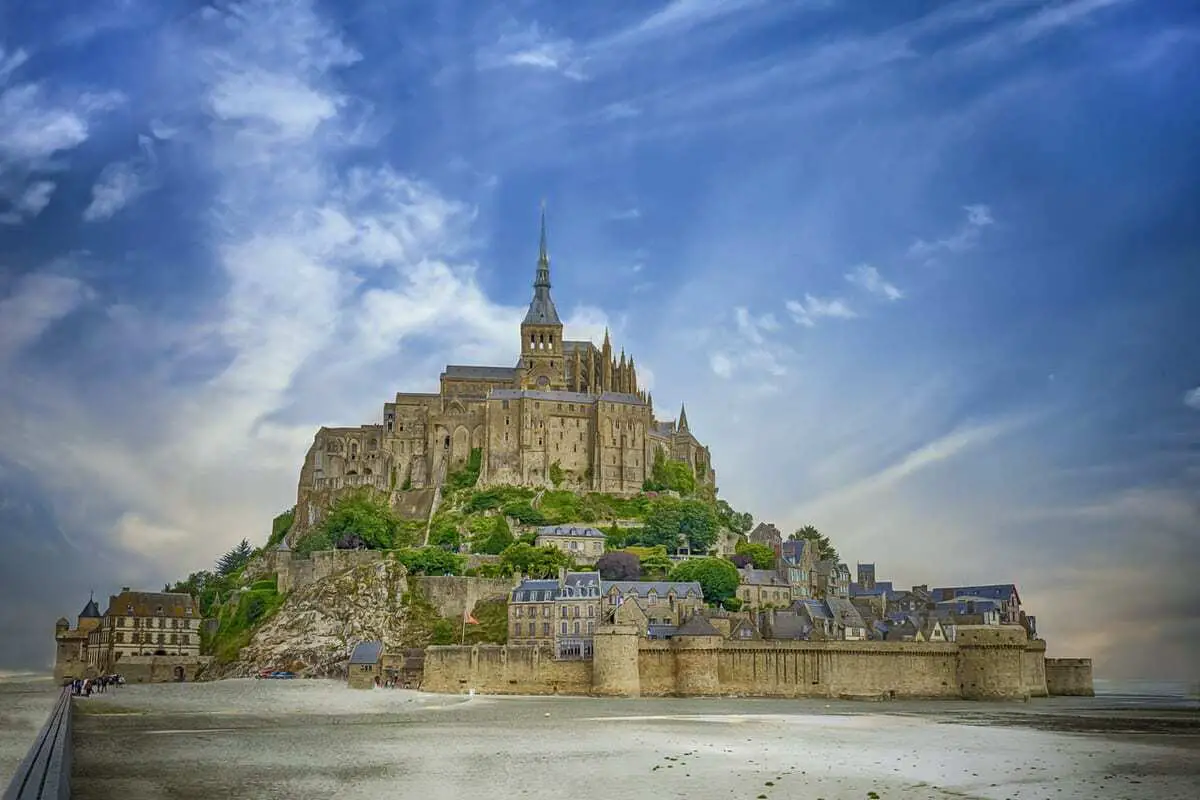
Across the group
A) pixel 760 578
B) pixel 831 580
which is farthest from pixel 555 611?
pixel 831 580

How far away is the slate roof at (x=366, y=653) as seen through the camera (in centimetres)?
6706

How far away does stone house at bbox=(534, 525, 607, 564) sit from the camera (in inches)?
3423

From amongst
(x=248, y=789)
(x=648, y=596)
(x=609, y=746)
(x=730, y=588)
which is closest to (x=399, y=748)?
(x=609, y=746)

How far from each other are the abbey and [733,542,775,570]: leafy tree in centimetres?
1295

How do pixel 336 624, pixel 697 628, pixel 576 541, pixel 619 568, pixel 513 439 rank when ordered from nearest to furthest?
pixel 697 628 < pixel 336 624 < pixel 619 568 < pixel 576 541 < pixel 513 439

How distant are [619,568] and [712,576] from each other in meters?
6.19

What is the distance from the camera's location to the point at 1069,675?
3142 inches

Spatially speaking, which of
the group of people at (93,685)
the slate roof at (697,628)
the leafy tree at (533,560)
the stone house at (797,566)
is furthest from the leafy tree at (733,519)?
the group of people at (93,685)

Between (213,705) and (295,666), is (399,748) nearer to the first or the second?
(213,705)

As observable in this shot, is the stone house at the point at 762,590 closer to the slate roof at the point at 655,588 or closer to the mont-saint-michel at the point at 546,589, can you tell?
the mont-saint-michel at the point at 546,589

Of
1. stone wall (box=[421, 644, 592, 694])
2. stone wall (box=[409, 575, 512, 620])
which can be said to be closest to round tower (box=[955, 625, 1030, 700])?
stone wall (box=[421, 644, 592, 694])

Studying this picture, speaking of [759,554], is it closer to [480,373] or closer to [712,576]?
[712,576]

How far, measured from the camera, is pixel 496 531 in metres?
89.2

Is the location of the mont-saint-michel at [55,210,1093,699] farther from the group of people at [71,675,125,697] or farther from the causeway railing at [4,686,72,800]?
the causeway railing at [4,686,72,800]
